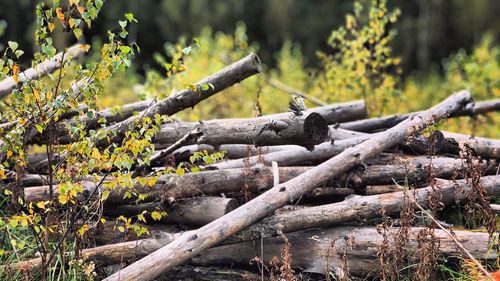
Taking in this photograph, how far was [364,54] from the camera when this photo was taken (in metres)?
9.20

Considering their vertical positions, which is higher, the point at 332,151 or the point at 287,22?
the point at 287,22

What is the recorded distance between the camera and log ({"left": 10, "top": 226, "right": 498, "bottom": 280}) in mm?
4801

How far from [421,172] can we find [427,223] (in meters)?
0.53

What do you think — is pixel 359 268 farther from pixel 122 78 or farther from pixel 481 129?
pixel 122 78

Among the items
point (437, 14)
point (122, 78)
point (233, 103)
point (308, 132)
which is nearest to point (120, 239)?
point (308, 132)

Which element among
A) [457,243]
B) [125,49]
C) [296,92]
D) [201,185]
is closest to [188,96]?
[201,185]

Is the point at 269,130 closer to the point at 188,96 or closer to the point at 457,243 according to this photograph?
the point at 188,96

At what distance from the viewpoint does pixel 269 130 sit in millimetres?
5016

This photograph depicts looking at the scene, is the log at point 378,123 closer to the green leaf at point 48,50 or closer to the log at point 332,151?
the log at point 332,151

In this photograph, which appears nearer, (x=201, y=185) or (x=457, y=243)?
(x=457, y=243)

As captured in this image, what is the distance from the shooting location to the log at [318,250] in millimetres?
4801

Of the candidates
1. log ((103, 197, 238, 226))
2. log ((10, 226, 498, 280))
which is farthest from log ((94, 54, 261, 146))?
log ((10, 226, 498, 280))

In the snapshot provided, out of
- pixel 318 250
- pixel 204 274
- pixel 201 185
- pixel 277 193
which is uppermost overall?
pixel 201 185

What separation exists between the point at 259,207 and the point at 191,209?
2.51 feet
